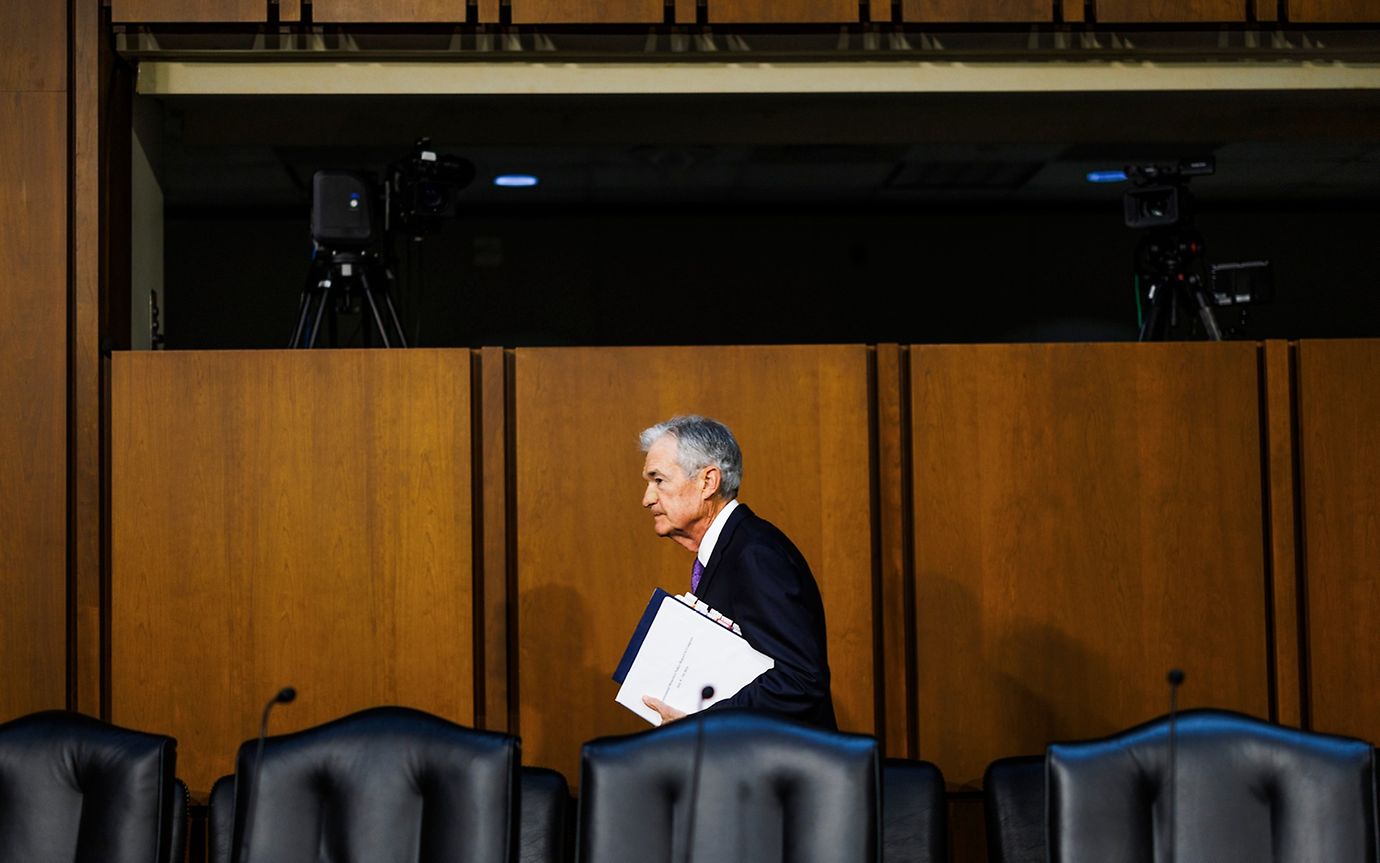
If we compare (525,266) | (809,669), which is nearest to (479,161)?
(525,266)

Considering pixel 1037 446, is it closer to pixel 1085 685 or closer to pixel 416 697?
pixel 1085 685

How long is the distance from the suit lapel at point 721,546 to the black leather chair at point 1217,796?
2.66 ft

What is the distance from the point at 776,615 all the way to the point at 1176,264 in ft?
7.55

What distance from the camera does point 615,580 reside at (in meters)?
3.87

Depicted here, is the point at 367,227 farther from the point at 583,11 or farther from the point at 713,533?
the point at 713,533

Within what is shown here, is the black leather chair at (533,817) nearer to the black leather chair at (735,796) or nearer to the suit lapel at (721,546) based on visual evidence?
the black leather chair at (735,796)

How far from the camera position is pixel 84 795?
256 centimetres

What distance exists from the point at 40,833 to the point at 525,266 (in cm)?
610

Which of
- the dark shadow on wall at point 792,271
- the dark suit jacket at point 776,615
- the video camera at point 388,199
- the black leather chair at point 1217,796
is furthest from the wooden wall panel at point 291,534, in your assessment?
the dark shadow on wall at point 792,271

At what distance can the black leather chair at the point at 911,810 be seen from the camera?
2846 mm

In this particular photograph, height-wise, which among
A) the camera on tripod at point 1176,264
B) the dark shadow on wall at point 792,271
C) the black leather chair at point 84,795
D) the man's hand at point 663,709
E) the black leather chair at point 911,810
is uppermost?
the dark shadow on wall at point 792,271

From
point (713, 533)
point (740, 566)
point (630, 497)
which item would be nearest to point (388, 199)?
point (630, 497)

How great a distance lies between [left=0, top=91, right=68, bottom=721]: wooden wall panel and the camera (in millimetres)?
3855

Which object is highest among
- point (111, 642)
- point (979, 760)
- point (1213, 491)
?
point (1213, 491)
